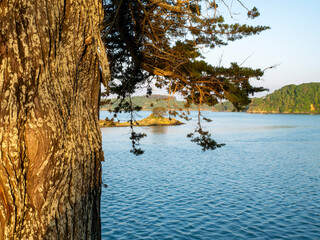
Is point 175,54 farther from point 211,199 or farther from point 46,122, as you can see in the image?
point 211,199

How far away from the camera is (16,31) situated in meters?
2.30

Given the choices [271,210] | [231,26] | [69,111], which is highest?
[231,26]

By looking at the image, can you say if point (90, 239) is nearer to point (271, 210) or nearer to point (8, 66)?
point (8, 66)

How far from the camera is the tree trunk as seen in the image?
89.6 inches

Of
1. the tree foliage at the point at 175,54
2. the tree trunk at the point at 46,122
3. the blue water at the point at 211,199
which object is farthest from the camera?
the blue water at the point at 211,199

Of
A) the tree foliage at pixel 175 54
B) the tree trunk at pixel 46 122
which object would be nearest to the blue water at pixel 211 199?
the tree foliage at pixel 175 54

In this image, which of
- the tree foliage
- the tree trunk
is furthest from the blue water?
the tree trunk

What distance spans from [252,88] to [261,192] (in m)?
14.5

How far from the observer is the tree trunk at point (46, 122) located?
2.28 meters

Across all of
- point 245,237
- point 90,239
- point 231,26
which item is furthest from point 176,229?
point 90,239

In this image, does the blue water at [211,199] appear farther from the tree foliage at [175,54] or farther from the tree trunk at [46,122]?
the tree trunk at [46,122]

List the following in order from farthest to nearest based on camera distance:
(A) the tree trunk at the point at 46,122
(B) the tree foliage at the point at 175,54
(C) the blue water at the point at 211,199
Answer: (C) the blue water at the point at 211,199 → (B) the tree foliage at the point at 175,54 → (A) the tree trunk at the point at 46,122

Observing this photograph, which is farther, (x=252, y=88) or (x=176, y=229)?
(x=176, y=229)

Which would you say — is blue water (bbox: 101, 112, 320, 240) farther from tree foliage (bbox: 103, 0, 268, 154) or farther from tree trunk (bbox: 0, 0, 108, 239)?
tree trunk (bbox: 0, 0, 108, 239)
